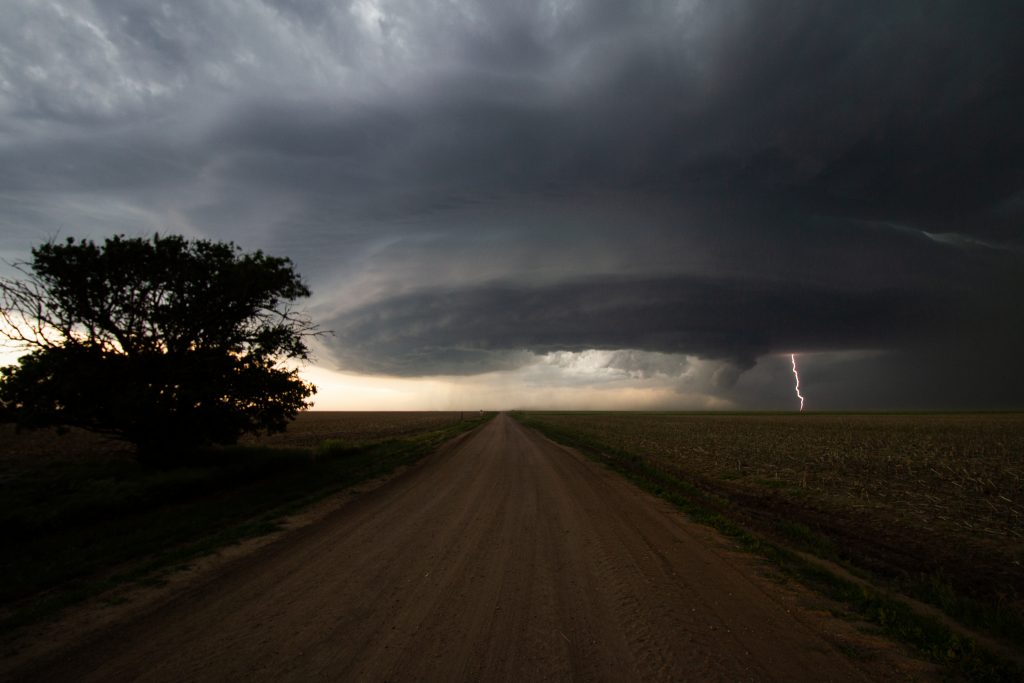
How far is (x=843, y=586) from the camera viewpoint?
7.03 meters

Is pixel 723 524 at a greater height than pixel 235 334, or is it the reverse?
pixel 235 334

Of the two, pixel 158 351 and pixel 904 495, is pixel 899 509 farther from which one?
pixel 158 351

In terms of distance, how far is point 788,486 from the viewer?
53.1ft

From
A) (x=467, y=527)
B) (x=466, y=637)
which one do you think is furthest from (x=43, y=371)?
(x=466, y=637)

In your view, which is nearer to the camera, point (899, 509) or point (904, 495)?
point (899, 509)

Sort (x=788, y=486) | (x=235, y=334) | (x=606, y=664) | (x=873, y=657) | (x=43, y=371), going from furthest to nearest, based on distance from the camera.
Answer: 1. (x=235, y=334)
2. (x=788, y=486)
3. (x=43, y=371)
4. (x=873, y=657)
5. (x=606, y=664)

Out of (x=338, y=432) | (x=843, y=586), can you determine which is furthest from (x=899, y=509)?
(x=338, y=432)

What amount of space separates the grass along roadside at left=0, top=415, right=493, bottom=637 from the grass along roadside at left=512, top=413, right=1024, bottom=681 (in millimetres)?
9905

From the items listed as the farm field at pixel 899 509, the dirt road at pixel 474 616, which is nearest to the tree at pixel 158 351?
the dirt road at pixel 474 616

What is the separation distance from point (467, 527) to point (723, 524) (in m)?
5.79

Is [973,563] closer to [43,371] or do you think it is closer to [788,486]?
[788,486]

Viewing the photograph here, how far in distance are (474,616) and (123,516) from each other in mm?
10927

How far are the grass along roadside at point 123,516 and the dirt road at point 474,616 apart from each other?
151 cm

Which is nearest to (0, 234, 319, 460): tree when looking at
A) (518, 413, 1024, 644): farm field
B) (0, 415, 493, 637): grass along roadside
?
(0, 415, 493, 637): grass along roadside
